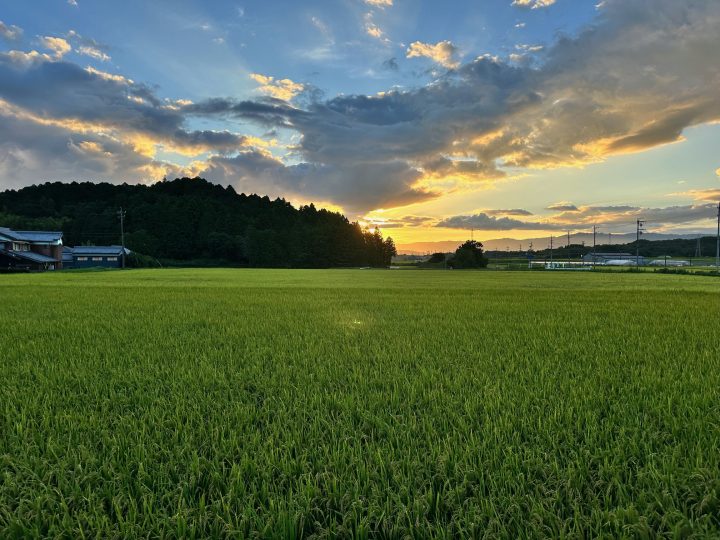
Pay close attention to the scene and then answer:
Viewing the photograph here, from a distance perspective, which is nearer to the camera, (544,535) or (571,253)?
(544,535)

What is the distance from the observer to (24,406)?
3.80m

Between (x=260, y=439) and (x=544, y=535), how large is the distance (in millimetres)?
1896

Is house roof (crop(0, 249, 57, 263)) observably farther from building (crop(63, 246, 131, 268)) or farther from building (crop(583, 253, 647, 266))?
building (crop(583, 253, 647, 266))

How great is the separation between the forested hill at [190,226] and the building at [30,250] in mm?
24219

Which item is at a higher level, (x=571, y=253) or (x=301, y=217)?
(x=301, y=217)

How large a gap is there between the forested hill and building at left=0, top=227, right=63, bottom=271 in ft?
79.5

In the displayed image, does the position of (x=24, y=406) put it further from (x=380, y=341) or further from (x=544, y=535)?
(x=380, y=341)

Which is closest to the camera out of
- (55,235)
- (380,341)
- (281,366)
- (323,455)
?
(323,455)

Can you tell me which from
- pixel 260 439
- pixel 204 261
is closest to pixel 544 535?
pixel 260 439

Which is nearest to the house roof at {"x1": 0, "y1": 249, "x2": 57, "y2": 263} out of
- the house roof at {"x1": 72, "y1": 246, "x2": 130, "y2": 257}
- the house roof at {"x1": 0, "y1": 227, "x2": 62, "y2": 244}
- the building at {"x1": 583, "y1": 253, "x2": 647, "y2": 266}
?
the house roof at {"x1": 0, "y1": 227, "x2": 62, "y2": 244}

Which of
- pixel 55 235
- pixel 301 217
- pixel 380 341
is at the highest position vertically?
pixel 301 217

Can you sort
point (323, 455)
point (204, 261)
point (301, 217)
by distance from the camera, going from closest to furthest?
point (323, 455) → point (204, 261) → point (301, 217)

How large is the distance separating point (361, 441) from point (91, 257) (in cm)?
8907

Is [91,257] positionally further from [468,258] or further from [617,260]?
[617,260]
